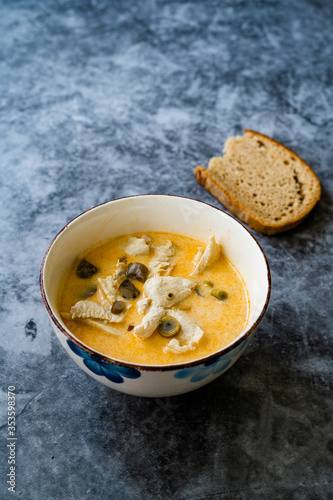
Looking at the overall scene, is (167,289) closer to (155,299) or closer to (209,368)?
(155,299)

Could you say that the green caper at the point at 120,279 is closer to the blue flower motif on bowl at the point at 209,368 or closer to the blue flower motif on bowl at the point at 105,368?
the blue flower motif on bowl at the point at 105,368

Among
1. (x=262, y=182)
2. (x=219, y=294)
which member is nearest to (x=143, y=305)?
(x=219, y=294)

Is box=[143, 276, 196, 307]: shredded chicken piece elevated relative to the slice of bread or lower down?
elevated

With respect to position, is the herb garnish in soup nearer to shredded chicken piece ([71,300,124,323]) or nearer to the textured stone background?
shredded chicken piece ([71,300,124,323])

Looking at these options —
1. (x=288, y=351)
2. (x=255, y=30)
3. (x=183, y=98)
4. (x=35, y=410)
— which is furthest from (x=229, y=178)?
(x=255, y=30)

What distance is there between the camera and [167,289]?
69.5 inches

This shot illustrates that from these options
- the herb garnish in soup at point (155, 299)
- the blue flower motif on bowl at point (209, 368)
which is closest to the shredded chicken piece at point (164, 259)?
the herb garnish in soup at point (155, 299)

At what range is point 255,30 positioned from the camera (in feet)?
12.7

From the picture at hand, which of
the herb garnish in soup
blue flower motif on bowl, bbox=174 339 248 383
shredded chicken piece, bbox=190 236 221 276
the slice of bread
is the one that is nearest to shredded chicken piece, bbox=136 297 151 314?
the herb garnish in soup

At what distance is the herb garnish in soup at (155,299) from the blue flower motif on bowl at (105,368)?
8 cm

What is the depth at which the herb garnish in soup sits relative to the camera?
1.64m

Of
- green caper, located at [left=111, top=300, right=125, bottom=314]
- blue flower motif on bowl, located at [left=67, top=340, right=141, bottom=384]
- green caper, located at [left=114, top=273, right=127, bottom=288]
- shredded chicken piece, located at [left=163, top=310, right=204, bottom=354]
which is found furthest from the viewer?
green caper, located at [left=114, top=273, right=127, bottom=288]

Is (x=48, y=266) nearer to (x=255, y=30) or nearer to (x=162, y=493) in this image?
(x=162, y=493)

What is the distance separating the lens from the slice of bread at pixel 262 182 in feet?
8.14
